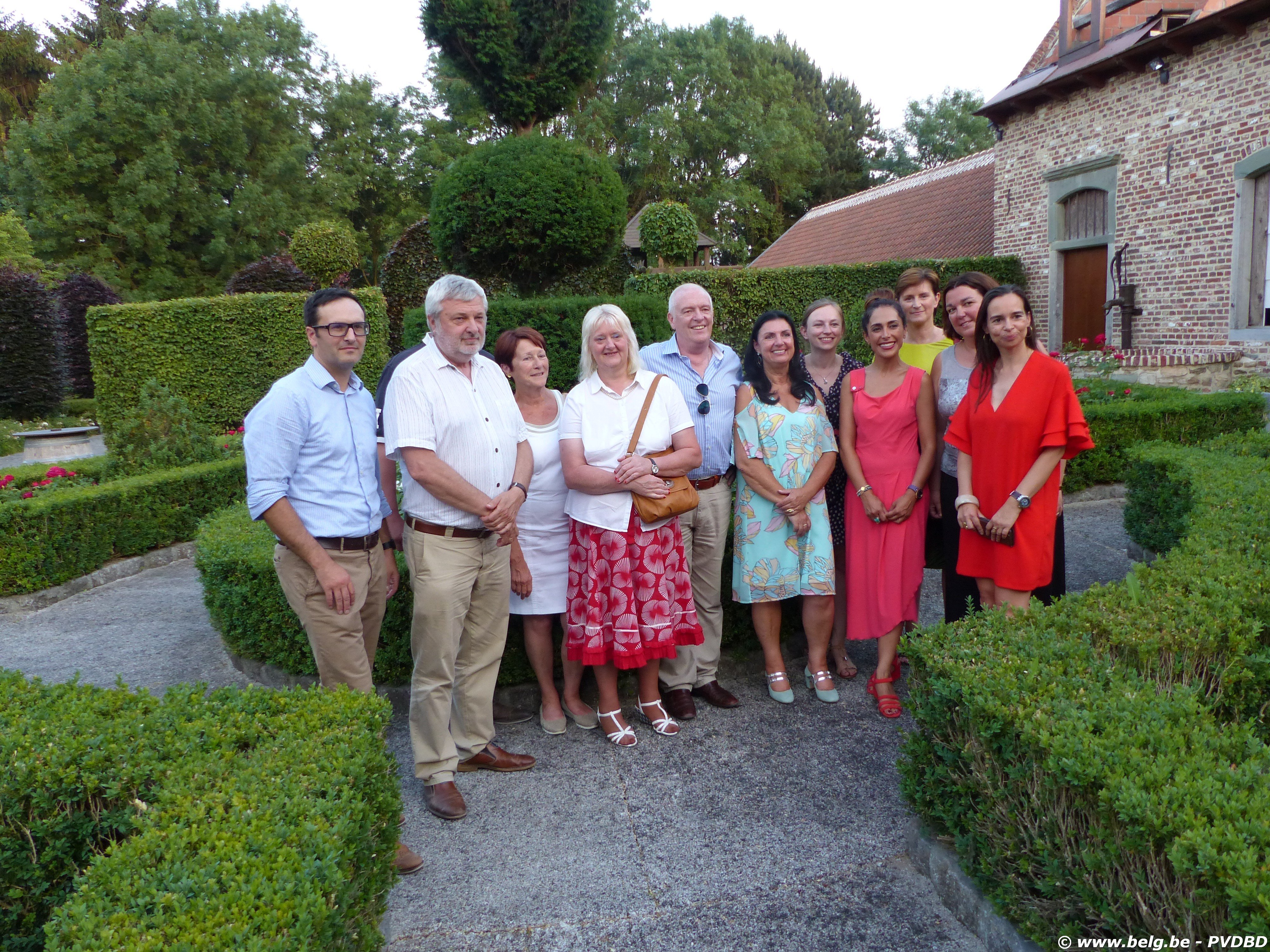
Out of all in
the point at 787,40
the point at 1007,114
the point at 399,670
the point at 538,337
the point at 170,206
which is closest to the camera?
the point at 538,337

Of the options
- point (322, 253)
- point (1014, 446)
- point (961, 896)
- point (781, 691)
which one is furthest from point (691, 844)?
point (322, 253)

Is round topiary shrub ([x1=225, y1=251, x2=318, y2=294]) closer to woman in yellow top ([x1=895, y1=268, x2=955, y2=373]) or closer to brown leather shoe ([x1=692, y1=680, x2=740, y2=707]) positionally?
woman in yellow top ([x1=895, y1=268, x2=955, y2=373])

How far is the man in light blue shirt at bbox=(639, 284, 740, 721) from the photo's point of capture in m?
4.13

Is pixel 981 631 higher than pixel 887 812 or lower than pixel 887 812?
higher

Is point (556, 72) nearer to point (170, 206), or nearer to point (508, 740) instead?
point (508, 740)

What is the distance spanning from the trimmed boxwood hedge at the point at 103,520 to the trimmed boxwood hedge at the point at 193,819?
424cm

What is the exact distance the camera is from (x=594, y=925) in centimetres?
270

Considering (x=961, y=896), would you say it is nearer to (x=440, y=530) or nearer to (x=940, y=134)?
(x=440, y=530)

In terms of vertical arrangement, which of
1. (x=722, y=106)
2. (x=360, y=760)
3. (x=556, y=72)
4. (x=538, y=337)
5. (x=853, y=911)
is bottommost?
(x=853, y=911)

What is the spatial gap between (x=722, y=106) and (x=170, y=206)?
22.5 meters

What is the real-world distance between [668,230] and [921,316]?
12.7m

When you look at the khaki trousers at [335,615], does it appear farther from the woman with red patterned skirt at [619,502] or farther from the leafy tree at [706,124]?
the leafy tree at [706,124]

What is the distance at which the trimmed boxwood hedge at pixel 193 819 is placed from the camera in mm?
1756

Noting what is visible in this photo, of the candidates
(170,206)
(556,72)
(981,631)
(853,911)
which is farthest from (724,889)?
(170,206)
